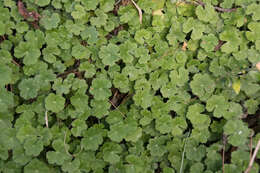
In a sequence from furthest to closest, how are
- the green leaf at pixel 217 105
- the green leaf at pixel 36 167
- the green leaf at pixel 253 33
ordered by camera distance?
1. the green leaf at pixel 253 33
2. the green leaf at pixel 217 105
3. the green leaf at pixel 36 167

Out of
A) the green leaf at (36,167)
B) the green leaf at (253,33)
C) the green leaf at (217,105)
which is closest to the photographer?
the green leaf at (36,167)

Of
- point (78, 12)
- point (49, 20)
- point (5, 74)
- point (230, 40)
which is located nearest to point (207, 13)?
point (230, 40)

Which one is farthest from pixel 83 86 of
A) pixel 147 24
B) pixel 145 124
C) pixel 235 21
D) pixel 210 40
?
pixel 235 21

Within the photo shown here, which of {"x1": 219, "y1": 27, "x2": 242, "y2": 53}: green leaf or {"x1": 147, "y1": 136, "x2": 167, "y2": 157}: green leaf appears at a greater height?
{"x1": 219, "y1": 27, "x2": 242, "y2": 53}: green leaf

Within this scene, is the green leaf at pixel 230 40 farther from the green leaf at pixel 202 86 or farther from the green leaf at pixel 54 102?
the green leaf at pixel 54 102

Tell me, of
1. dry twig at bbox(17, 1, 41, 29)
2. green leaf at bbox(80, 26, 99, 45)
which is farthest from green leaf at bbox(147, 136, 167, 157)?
dry twig at bbox(17, 1, 41, 29)

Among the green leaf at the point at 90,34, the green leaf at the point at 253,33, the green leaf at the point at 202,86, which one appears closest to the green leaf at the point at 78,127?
the green leaf at the point at 90,34

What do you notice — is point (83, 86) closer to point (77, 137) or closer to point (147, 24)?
point (77, 137)

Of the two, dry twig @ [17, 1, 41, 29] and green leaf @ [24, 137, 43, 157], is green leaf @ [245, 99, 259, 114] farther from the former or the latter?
dry twig @ [17, 1, 41, 29]
